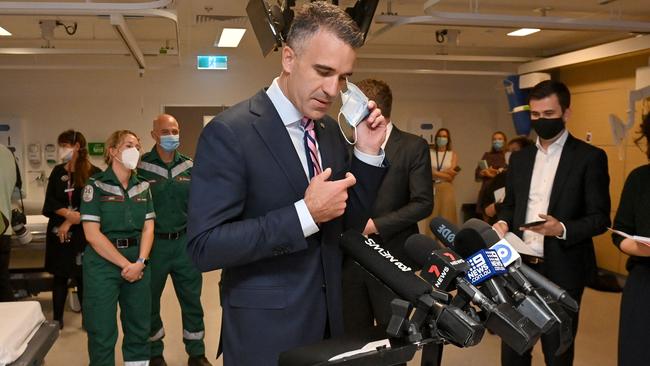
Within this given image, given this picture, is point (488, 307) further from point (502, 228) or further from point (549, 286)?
point (502, 228)

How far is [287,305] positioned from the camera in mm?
1612

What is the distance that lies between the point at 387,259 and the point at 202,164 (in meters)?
0.55

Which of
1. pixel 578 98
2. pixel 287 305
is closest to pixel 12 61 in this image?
pixel 578 98

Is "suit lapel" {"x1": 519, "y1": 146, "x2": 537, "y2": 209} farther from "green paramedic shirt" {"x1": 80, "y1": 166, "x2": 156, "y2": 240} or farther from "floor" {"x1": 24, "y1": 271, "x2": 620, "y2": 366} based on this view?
"green paramedic shirt" {"x1": 80, "y1": 166, "x2": 156, "y2": 240}

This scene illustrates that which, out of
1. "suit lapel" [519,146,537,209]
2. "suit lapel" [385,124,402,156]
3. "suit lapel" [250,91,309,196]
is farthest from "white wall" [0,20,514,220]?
"suit lapel" [250,91,309,196]

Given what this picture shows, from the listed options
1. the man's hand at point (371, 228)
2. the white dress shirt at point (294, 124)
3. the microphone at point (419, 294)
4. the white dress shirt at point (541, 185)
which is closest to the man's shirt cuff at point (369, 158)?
the white dress shirt at point (294, 124)

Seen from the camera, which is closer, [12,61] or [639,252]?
[639,252]

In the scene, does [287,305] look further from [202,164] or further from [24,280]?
[24,280]

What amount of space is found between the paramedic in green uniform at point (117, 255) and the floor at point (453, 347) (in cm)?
78

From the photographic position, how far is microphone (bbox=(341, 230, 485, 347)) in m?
1.14

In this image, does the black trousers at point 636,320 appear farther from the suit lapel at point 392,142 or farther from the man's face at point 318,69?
the man's face at point 318,69

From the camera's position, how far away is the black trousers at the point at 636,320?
255 centimetres

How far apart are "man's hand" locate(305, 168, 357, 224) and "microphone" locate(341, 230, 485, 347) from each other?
12cm

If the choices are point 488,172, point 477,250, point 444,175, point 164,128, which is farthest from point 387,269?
point 444,175
